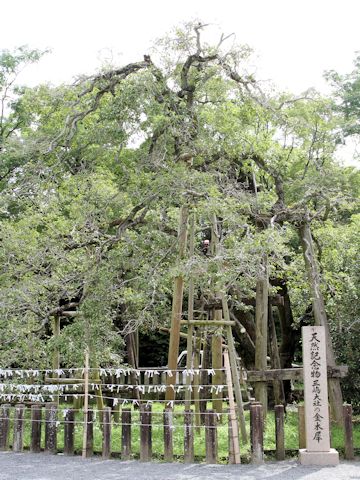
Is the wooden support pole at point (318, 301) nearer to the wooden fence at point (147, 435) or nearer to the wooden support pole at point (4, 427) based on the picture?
the wooden fence at point (147, 435)

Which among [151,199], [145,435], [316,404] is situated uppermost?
[151,199]

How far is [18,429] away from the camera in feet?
28.9

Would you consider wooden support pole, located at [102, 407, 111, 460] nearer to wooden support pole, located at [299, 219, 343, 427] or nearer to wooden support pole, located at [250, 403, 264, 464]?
wooden support pole, located at [250, 403, 264, 464]

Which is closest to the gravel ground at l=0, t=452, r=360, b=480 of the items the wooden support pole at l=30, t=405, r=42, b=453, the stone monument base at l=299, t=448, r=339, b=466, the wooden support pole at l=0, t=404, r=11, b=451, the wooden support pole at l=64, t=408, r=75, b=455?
the stone monument base at l=299, t=448, r=339, b=466

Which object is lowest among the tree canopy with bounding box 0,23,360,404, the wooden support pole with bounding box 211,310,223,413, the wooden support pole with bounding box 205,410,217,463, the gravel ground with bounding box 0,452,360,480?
the gravel ground with bounding box 0,452,360,480

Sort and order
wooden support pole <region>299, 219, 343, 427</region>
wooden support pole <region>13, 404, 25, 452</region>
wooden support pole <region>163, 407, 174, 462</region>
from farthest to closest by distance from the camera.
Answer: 1. wooden support pole <region>299, 219, 343, 427</region>
2. wooden support pole <region>13, 404, 25, 452</region>
3. wooden support pole <region>163, 407, 174, 462</region>

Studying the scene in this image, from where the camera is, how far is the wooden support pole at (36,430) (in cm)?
866

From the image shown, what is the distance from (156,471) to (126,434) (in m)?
0.92

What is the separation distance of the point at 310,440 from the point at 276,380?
131 inches

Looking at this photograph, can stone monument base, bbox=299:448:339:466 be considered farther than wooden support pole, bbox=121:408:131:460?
No

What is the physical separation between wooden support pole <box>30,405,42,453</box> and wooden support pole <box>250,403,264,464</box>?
3236 millimetres

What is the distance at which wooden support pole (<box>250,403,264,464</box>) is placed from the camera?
757cm

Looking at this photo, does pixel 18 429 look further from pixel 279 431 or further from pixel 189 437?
pixel 279 431

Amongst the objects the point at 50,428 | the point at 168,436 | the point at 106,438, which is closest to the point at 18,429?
the point at 50,428
